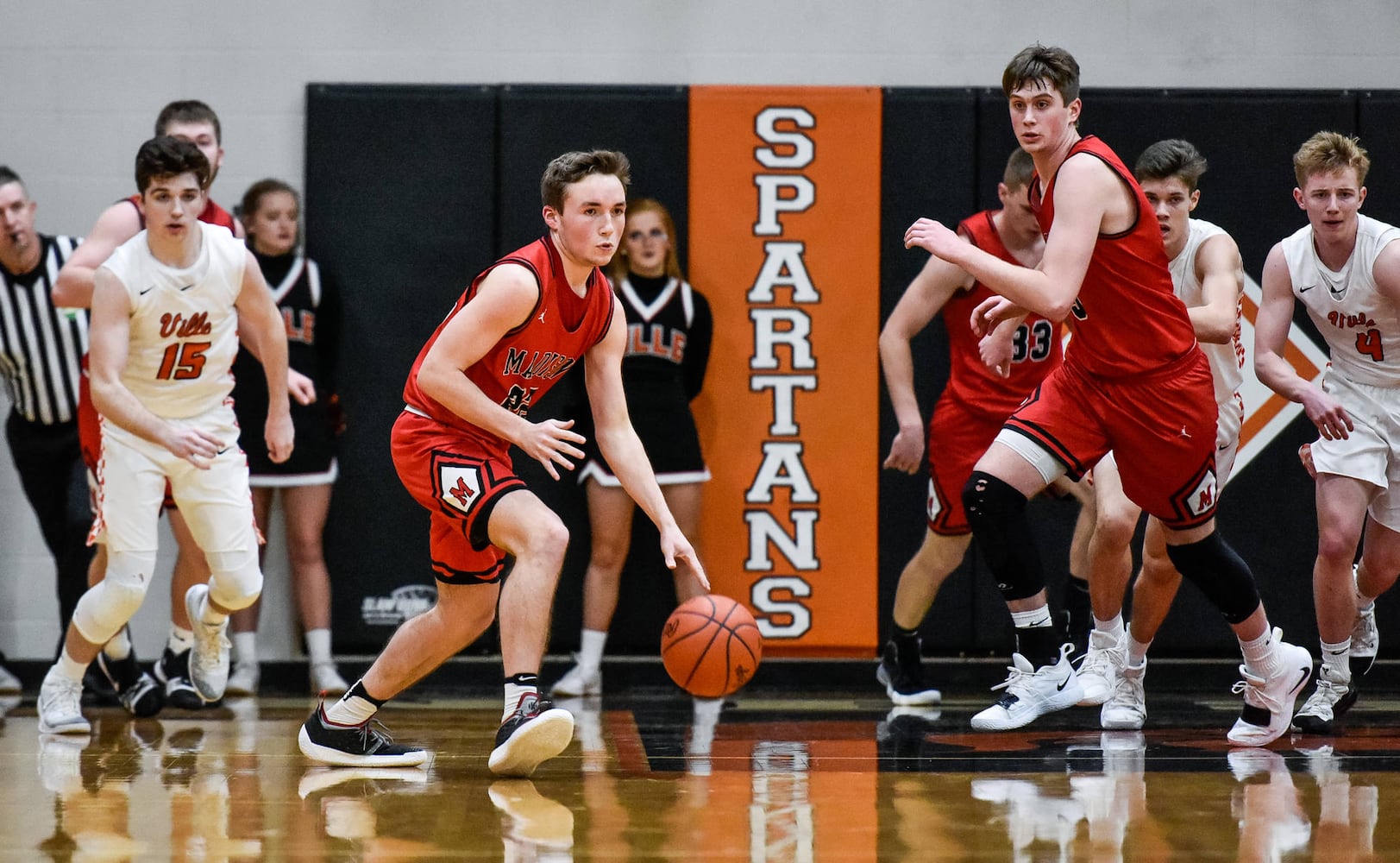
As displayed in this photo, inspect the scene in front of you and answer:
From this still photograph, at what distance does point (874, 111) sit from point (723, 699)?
98.4 inches

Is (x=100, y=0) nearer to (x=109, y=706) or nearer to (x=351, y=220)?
(x=351, y=220)

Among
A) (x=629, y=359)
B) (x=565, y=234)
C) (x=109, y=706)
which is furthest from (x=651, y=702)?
(x=565, y=234)

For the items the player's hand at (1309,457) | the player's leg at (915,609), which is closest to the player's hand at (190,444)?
the player's leg at (915,609)

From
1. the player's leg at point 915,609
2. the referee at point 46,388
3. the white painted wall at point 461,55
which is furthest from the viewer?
the white painted wall at point 461,55

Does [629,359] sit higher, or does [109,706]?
[629,359]

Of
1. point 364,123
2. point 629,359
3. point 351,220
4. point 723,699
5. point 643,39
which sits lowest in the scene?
point 723,699

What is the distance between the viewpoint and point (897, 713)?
534cm

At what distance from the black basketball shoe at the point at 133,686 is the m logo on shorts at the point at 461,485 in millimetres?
2083

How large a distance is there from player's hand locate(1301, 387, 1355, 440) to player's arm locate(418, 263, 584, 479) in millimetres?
2421

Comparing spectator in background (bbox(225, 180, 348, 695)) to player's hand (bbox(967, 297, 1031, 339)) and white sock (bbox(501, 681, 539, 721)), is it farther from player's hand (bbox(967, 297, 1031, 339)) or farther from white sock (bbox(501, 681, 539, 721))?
player's hand (bbox(967, 297, 1031, 339))

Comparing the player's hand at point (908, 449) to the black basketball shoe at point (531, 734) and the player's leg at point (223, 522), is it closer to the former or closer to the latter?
the black basketball shoe at point (531, 734)

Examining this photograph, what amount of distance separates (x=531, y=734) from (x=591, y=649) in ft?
8.03

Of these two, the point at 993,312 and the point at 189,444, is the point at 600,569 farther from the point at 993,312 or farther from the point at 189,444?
the point at 993,312

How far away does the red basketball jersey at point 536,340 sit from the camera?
3.85m
